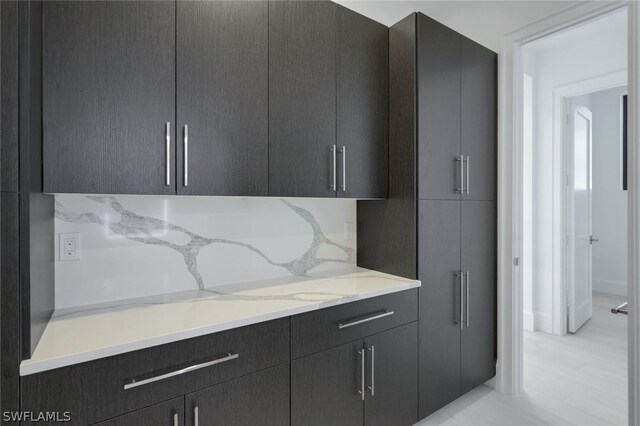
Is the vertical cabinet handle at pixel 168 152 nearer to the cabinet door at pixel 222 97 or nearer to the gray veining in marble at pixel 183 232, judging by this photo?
the cabinet door at pixel 222 97

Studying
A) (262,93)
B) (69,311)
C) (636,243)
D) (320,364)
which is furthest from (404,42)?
(69,311)

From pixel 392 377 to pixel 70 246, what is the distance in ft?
5.56

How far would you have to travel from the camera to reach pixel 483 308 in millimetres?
2330

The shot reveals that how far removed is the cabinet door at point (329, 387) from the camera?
1455mm

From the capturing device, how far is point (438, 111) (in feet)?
6.63

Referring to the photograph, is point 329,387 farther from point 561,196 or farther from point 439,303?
point 561,196

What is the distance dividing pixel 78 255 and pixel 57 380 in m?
0.63

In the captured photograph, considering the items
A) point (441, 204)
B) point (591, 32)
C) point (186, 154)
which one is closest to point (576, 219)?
point (441, 204)

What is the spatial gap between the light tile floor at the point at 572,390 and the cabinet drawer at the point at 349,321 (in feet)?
2.56

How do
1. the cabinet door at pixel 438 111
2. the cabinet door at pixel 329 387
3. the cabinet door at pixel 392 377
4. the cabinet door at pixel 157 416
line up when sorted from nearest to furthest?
the cabinet door at pixel 157 416 < the cabinet door at pixel 329 387 < the cabinet door at pixel 392 377 < the cabinet door at pixel 438 111

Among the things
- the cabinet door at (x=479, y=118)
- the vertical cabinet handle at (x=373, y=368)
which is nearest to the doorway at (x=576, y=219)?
the cabinet door at (x=479, y=118)

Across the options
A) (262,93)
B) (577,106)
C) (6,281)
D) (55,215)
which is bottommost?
(6,281)

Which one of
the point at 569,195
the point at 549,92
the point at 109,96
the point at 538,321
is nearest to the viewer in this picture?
the point at 109,96

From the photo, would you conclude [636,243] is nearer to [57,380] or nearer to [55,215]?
[57,380]
